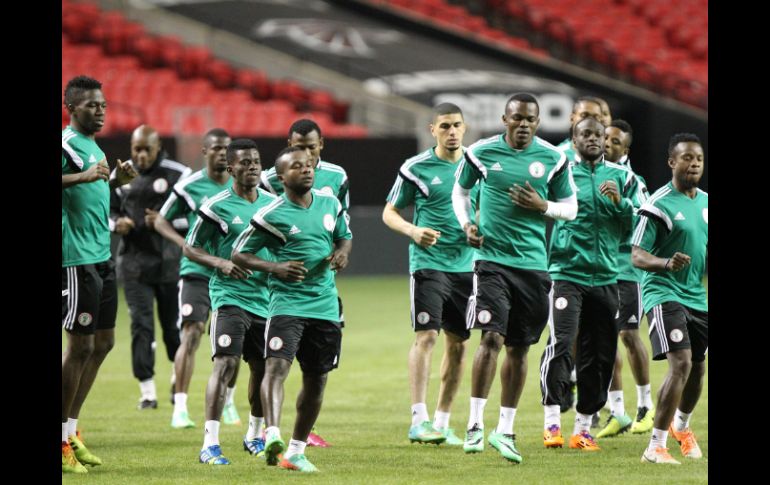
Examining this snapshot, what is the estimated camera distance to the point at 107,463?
346 inches

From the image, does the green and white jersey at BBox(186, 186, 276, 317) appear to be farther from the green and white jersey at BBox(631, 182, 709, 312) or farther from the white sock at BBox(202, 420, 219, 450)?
the green and white jersey at BBox(631, 182, 709, 312)

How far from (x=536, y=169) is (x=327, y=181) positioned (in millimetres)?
1685

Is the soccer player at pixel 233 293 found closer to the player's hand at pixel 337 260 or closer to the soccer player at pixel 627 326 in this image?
the player's hand at pixel 337 260

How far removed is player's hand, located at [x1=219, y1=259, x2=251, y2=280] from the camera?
8.50 m

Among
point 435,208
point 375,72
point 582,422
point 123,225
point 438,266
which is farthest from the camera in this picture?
point 375,72

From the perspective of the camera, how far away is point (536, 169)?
9.06 metres

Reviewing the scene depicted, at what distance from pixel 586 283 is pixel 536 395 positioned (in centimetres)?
288

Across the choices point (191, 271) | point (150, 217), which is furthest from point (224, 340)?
point (150, 217)

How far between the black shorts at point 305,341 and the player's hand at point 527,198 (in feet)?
5.16

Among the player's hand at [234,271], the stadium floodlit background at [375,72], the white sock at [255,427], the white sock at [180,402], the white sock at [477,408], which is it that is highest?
the stadium floodlit background at [375,72]

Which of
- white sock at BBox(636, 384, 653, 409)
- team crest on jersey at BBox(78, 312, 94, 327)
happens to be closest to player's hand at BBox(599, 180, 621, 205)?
white sock at BBox(636, 384, 653, 409)

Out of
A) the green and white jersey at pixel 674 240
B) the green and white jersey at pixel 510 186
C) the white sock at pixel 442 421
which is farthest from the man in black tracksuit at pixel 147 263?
the green and white jersey at pixel 674 240

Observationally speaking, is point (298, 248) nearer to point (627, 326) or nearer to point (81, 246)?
point (81, 246)

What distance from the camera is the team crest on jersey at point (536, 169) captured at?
9062 mm
